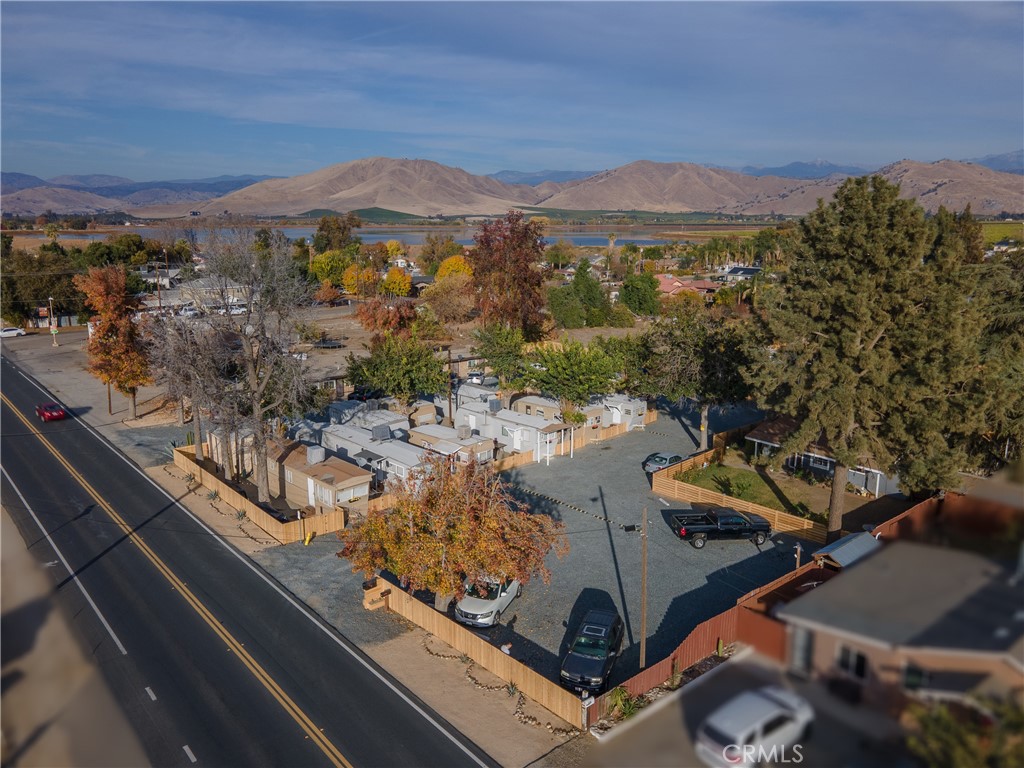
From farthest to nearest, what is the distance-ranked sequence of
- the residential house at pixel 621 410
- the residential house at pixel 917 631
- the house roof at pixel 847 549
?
the residential house at pixel 621 410, the house roof at pixel 847 549, the residential house at pixel 917 631

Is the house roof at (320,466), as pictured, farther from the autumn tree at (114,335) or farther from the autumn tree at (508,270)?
the autumn tree at (508,270)

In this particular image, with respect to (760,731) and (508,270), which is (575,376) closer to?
(508,270)

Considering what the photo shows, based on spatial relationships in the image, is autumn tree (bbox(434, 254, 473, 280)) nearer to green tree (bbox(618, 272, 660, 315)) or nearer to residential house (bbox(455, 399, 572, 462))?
green tree (bbox(618, 272, 660, 315))

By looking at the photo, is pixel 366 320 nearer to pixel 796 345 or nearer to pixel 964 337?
pixel 796 345

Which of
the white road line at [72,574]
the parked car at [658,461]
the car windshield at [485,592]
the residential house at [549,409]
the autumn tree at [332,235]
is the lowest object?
the white road line at [72,574]

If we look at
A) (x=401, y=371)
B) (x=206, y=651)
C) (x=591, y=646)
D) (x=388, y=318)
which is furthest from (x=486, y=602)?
(x=388, y=318)

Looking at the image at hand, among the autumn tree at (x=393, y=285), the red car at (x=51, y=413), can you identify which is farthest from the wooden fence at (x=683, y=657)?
the autumn tree at (x=393, y=285)
